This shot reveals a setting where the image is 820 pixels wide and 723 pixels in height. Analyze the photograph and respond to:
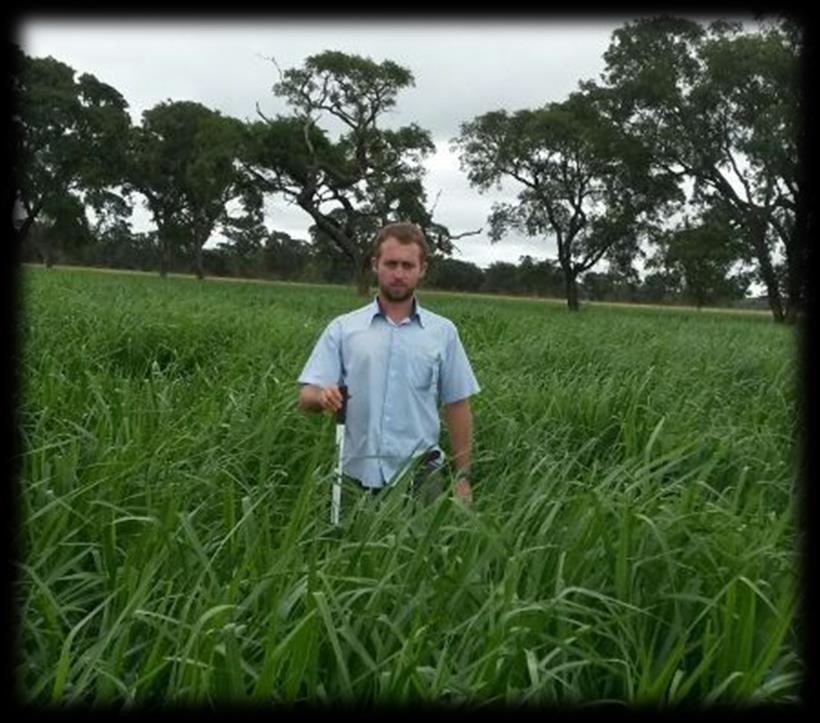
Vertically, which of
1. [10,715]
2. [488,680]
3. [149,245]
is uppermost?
[149,245]

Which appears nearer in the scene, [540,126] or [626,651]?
[626,651]

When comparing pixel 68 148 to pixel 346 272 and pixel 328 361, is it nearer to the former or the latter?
pixel 346 272

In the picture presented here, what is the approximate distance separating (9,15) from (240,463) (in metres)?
1.78

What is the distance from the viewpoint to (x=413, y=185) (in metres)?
34.8

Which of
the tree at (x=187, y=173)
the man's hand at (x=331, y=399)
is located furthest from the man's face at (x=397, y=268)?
the tree at (x=187, y=173)

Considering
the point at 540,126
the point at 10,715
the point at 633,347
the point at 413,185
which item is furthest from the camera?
the point at 540,126

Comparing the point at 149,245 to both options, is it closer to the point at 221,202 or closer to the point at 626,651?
the point at 221,202

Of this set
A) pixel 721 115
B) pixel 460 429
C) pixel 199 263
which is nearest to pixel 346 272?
pixel 199 263

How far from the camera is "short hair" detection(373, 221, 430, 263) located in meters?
3.06

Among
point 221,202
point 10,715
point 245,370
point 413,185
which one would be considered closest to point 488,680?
point 10,715

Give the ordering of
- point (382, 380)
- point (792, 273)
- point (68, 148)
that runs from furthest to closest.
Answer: point (68, 148) < point (792, 273) < point (382, 380)

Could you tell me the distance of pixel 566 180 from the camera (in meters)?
38.8

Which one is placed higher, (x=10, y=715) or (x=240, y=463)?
(x=240, y=463)

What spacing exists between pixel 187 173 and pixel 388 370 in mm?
37759
